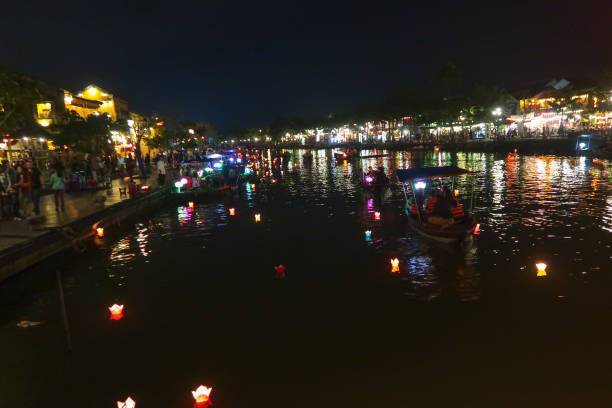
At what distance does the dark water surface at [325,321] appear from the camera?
673 centimetres

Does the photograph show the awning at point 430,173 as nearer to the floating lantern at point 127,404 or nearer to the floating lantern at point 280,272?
the floating lantern at point 280,272

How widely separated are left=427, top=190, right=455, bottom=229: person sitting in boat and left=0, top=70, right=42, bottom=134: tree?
16.4 m

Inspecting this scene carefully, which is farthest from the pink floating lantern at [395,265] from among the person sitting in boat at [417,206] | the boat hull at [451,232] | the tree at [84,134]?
the tree at [84,134]

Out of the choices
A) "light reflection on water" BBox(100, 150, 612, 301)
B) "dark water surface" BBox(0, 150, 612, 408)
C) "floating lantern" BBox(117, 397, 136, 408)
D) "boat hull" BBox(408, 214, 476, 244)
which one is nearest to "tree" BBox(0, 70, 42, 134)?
"light reflection on water" BBox(100, 150, 612, 301)

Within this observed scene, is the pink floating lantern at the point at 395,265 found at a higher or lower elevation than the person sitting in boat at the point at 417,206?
lower

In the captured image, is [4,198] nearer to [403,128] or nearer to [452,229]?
[452,229]

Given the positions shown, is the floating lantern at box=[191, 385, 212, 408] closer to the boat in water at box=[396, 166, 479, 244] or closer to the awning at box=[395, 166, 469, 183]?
the boat in water at box=[396, 166, 479, 244]

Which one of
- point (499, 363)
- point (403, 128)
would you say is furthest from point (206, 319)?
point (403, 128)

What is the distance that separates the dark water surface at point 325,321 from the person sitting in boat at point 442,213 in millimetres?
894

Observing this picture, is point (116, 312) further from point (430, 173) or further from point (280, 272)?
point (430, 173)

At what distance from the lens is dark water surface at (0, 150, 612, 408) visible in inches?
265

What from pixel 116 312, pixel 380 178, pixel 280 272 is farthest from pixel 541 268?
pixel 380 178

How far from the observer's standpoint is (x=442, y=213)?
44.2 feet

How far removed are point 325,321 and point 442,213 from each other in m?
6.47
